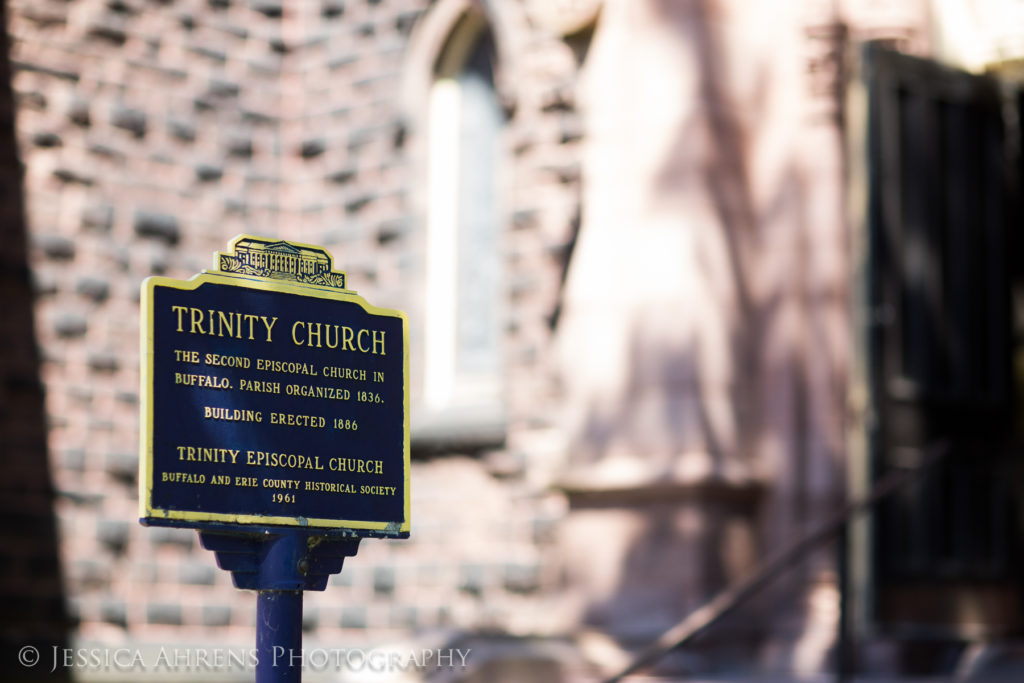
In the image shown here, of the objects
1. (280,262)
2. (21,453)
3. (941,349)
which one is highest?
(941,349)

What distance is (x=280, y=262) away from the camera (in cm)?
407

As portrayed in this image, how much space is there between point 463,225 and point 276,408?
6.65 m

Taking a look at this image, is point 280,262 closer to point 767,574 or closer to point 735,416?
point 767,574

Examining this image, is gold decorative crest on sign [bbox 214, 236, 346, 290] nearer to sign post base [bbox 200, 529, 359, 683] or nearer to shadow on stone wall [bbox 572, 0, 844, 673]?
sign post base [bbox 200, 529, 359, 683]

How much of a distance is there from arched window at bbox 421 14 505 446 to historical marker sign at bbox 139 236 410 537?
6.07 metres

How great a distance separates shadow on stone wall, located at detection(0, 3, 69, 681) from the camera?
9711mm

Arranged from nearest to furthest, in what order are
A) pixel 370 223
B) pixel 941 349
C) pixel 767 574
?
pixel 767 574 < pixel 941 349 < pixel 370 223


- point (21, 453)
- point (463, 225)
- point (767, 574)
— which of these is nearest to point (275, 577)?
point (767, 574)

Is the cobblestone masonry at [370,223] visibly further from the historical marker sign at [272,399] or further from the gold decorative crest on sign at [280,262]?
the gold decorative crest on sign at [280,262]

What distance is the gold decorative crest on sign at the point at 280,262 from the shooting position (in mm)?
3990

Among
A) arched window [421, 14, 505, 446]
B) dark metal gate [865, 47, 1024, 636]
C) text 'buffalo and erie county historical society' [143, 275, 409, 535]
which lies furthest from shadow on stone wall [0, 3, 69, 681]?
text 'buffalo and erie county historical society' [143, 275, 409, 535]

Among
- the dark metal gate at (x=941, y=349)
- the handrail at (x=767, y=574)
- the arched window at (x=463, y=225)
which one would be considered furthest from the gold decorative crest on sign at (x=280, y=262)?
the arched window at (x=463, y=225)

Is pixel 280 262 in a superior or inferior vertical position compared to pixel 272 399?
superior

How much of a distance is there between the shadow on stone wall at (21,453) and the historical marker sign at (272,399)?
6144 millimetres
